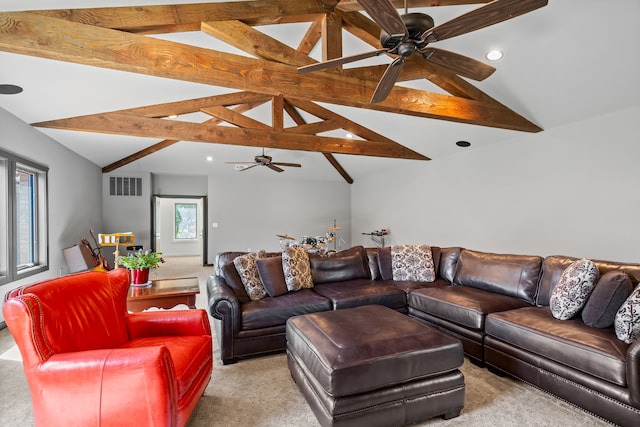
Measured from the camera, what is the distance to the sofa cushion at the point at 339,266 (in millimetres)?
4137

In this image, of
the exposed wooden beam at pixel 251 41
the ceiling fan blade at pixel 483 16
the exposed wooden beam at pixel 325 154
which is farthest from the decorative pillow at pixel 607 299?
the exposed wooden beam at pixel 325 154

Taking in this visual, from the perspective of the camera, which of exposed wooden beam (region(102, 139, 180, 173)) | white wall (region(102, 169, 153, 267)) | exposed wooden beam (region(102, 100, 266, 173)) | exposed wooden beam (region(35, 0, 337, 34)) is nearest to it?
exposed wooden beam (region(35, 0, 337, 34))

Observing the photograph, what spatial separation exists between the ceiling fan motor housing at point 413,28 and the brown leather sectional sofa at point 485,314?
7.59 feet

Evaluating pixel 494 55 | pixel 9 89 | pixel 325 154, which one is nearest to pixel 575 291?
pixel 494 55

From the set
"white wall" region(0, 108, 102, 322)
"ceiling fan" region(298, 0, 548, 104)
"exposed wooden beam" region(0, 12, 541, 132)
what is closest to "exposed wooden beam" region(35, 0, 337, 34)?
"exposed wooden beam" region(0, 12, 541, 132)

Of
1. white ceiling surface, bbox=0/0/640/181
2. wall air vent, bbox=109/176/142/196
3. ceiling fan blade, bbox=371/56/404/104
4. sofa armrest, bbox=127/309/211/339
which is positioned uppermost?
white ceiling surface, bbox=0/0/640/181

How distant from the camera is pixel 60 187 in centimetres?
561

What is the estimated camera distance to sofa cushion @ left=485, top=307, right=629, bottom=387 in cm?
204

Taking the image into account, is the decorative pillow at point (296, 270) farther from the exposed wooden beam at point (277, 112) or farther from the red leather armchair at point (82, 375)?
the exposed wooden beam at point (277, 112)

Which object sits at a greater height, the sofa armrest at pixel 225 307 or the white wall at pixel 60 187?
the white wall at pixel 60 187

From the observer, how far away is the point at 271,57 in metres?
3.14

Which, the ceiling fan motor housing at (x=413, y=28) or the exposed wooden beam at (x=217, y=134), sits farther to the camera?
the exposed wooden beam at (x=217, y=134)

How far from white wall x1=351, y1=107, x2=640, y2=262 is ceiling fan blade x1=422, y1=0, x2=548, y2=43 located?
10.7 ft

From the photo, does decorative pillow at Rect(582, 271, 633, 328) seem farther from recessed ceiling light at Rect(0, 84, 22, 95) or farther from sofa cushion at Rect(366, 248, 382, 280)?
recessed ceiling light at Rect(0, 84, 22, 95)
